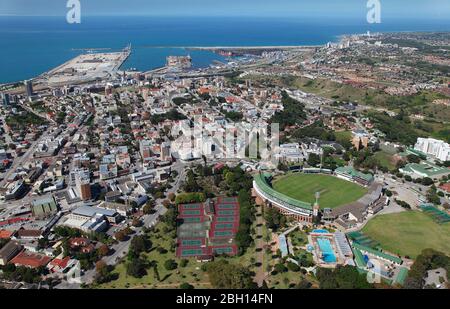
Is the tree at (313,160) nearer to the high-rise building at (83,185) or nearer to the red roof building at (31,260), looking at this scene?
the high-rise building at (83,185)

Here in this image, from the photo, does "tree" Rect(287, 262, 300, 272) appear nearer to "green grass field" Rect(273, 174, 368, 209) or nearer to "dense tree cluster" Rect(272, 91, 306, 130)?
"green grass field" Rect(273, 174, 368, 209)

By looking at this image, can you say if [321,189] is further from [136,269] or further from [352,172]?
[136,269]

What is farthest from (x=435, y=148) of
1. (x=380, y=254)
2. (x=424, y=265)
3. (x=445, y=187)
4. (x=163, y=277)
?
(x=163, y=277)

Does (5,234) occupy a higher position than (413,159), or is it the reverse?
(413,159)

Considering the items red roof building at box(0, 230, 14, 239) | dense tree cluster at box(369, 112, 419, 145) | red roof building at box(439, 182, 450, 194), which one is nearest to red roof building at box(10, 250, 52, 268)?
red roof building at box(0, 230, 14, 239)

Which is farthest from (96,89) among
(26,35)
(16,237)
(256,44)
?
(26,35)

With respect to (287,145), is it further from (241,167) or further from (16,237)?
(16,237)
